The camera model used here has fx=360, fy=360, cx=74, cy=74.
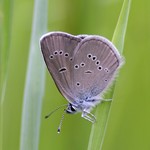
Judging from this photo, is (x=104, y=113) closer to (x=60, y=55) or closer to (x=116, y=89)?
(x=60, y=55)

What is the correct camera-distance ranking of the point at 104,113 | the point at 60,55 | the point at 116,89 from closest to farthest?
the point at 104,113
the point at 60,55
the point at 116,89

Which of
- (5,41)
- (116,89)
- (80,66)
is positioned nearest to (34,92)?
(5,41)

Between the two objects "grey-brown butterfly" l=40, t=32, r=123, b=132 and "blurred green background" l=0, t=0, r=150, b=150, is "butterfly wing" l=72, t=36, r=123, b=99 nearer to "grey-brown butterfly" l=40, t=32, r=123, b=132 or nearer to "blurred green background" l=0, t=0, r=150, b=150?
"grey-brown butterfly" l=40, t=32, r=123, b=132

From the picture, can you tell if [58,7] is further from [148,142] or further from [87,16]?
[148,142]

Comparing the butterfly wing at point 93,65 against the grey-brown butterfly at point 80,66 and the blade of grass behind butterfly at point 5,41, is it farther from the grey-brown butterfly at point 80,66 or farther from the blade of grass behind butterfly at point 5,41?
the blade of grass behind butterfly at point 5,41

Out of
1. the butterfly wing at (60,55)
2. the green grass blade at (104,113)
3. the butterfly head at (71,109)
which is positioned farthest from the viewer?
the butterfly head at (71,109)

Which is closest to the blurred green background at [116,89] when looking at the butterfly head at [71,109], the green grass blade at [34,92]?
the butterfly head at [71,109]

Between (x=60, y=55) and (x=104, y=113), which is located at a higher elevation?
(x=60, y=55)
